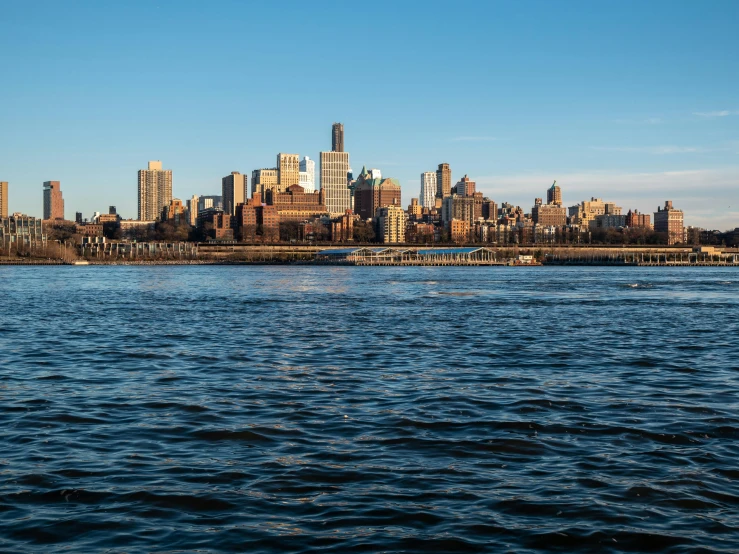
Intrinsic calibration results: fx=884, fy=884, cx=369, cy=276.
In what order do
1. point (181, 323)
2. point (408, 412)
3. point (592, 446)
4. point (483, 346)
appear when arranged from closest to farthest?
point (592, 446) < point (408, 412) < point (483, 346) < point (181, 323)

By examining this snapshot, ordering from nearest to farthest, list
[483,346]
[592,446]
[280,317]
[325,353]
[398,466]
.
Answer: [398,466]
[592,446]
[325,353]
[483,346]
[280,317]

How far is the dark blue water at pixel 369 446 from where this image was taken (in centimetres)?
1115

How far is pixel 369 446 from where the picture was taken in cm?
1553


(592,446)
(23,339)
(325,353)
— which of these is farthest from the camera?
(23,339)

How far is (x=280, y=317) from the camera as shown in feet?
162

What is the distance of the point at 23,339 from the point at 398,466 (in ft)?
85.0

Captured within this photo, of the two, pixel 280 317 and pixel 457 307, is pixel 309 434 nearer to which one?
pixel 280 317

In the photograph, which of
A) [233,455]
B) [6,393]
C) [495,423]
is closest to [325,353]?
[6,393]

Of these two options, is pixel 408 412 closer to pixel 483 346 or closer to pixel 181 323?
pixel 483 346

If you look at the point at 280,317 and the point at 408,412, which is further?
the point at 280,317

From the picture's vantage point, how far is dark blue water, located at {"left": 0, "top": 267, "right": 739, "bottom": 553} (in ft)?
36.6

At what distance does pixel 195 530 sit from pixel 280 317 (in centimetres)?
3849

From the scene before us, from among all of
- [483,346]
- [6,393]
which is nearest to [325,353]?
[483,346]

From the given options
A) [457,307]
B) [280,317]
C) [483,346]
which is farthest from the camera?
[457,307]
